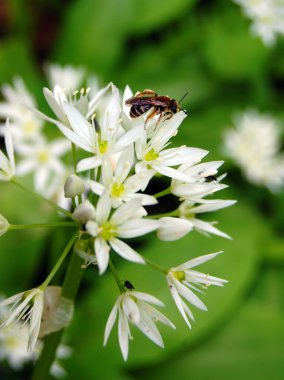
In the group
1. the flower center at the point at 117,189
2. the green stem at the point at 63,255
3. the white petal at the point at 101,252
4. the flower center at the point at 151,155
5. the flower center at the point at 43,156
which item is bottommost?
the green stem at the point at 63,255

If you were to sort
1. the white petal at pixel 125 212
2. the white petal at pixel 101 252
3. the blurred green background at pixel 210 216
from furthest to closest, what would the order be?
1. the blurred green background at pixel 210 216
2. the white petal at pixel 125 212
3. the white petal at pixel 101 252

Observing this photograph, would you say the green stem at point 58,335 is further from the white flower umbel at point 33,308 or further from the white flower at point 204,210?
the white flower at point 204,210

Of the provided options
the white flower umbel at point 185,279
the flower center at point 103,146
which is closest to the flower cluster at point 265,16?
the flower center at point 103,146

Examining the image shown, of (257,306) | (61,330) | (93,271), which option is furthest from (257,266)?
(61,330)

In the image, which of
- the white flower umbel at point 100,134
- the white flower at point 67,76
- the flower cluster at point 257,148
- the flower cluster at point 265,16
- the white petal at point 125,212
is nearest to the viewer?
the white petal at point 125,212

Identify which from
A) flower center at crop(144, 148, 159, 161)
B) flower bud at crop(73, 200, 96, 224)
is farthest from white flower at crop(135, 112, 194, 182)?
flower bud at crop(73, 200, 96, 224)

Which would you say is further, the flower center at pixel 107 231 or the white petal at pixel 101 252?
the flower center at pixel 107 231

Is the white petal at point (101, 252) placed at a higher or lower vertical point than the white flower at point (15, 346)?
higher

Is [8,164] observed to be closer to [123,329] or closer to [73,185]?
[73,185]
